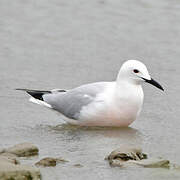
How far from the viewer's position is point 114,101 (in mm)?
8664

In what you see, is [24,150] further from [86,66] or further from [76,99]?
[86,66]

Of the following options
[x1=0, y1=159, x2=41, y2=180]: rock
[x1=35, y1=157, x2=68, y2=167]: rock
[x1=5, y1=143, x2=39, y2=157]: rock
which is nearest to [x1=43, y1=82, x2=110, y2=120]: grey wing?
[x1=5, y1=143, x2=39, y2=157]: rock

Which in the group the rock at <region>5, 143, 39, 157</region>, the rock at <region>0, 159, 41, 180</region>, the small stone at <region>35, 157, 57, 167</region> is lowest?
the rock at <region>0, 159, 41, 180</region>

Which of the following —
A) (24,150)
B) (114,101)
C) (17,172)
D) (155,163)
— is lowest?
(17,172)

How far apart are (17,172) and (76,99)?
2.75 meters

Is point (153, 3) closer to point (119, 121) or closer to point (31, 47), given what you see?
point (31, 47)

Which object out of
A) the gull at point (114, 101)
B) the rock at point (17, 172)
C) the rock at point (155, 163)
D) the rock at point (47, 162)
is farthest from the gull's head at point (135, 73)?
the rock at point (17, 172)

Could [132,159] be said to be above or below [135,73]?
below

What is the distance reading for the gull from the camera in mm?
8648

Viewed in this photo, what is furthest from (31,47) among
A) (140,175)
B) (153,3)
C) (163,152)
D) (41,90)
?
(140,175)

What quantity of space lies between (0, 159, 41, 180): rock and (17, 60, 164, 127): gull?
2386 millimetres

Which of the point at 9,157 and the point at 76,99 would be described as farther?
the point at 76,99

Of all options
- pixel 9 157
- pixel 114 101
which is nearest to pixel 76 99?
pixel 114 101

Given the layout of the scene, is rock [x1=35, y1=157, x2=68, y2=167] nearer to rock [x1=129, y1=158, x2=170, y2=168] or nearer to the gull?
rock [x1=129, y1=158, x2=170, y2=168]
